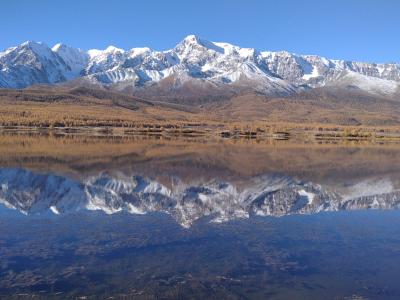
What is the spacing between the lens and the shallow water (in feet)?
55.3

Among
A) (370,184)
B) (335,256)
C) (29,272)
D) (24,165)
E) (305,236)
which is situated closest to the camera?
(29,272)

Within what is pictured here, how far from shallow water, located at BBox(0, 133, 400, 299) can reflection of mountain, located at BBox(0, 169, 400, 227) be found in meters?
0.08

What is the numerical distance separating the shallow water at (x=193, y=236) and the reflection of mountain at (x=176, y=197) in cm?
8

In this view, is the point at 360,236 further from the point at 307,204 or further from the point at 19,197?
the point at 19,197

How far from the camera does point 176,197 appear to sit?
35125 millimetres

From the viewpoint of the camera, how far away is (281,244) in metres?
23.0

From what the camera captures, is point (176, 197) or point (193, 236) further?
Answer: point (176, 197)

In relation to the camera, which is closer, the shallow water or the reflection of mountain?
the shallow water

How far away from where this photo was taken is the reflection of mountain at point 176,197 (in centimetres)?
3036

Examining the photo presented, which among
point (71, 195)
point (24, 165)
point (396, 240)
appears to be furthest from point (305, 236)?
point (24, 165)

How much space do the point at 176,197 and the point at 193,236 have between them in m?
11.6

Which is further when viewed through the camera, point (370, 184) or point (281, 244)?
point (370, 184)

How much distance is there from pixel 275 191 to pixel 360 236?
47.2 ft

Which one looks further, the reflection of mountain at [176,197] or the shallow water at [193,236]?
the reflection of mountain at [176,197]
